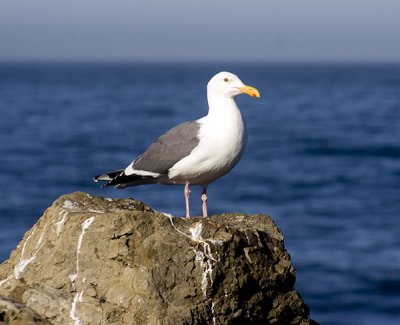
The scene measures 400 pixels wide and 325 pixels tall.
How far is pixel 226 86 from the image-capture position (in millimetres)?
9773

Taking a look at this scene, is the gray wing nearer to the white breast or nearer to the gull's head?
the white breast

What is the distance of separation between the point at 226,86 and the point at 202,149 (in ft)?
2.77

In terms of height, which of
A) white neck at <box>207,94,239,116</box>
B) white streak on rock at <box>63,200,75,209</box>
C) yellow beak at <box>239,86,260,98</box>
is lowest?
white streak on rock at <box>63,200,75,209</box>

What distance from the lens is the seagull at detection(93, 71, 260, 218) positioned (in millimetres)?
9180

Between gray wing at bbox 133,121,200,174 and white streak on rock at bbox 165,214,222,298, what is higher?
gray wing at bbox 133,121,200,174

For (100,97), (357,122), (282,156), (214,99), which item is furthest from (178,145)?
(100,97)

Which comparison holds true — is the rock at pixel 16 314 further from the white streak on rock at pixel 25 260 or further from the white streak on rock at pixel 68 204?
the white streak on rock at pixel 68 204

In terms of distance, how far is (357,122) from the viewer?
63.8 metres

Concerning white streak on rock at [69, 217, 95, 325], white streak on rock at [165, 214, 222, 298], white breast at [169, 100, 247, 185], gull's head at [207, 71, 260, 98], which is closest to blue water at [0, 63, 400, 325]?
gull's head at [207, 71, 260, 98]

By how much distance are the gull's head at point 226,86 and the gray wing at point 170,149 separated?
15.5 inches

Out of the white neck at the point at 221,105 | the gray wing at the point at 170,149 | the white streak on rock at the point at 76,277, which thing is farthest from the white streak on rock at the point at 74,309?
the white neck at the point at 221,105

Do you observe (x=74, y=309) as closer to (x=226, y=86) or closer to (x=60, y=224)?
(x=60, y=224)

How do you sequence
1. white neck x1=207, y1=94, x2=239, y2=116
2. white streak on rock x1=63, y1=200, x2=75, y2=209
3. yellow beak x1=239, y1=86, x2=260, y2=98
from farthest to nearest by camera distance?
yellow beak x1=239, y1=86, x2=260, y2=98
white neck x1=207, y1=94, x2=239, y2=116
white streak on rock x1=63, y1=200, x2=75, y2=209

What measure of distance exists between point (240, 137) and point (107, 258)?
109 inches
